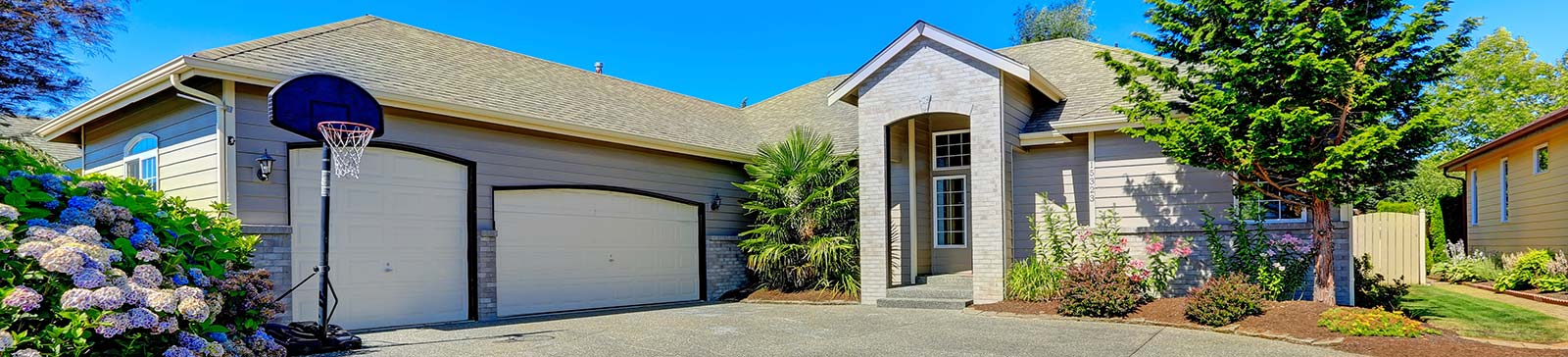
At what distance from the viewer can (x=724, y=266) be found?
49.6ft

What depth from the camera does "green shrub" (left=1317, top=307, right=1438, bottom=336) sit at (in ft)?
27.4

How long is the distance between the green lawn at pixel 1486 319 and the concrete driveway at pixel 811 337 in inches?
96.0

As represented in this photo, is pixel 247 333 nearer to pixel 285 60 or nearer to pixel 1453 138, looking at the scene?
pixel 285 60

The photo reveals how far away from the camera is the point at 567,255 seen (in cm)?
1261

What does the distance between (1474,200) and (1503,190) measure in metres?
Result: 2.27

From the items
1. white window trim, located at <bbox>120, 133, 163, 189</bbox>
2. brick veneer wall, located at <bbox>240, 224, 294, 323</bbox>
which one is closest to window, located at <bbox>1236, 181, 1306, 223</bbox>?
brick veneer wall, located at <bbox>240, 224, 294, 323</bbox>

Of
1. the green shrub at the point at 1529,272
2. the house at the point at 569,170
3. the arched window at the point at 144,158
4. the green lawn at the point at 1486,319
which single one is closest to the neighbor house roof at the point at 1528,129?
the green shrub at the point at 1529,272

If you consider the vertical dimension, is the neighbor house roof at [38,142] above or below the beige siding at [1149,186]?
above

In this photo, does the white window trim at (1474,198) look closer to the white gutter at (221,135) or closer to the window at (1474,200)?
the window at (1474,200)

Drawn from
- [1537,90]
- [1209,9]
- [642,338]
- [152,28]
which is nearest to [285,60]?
[642,338]

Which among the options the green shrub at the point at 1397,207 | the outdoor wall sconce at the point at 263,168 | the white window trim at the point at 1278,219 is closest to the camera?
the outdoor wall sconce at the point at 263,168

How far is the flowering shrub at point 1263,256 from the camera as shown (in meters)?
10.6

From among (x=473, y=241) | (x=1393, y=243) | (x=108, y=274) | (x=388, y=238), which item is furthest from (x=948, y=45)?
(x=108, y=274)

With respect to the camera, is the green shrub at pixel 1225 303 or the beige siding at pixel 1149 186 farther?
the beige siding at pixel 1149 186
